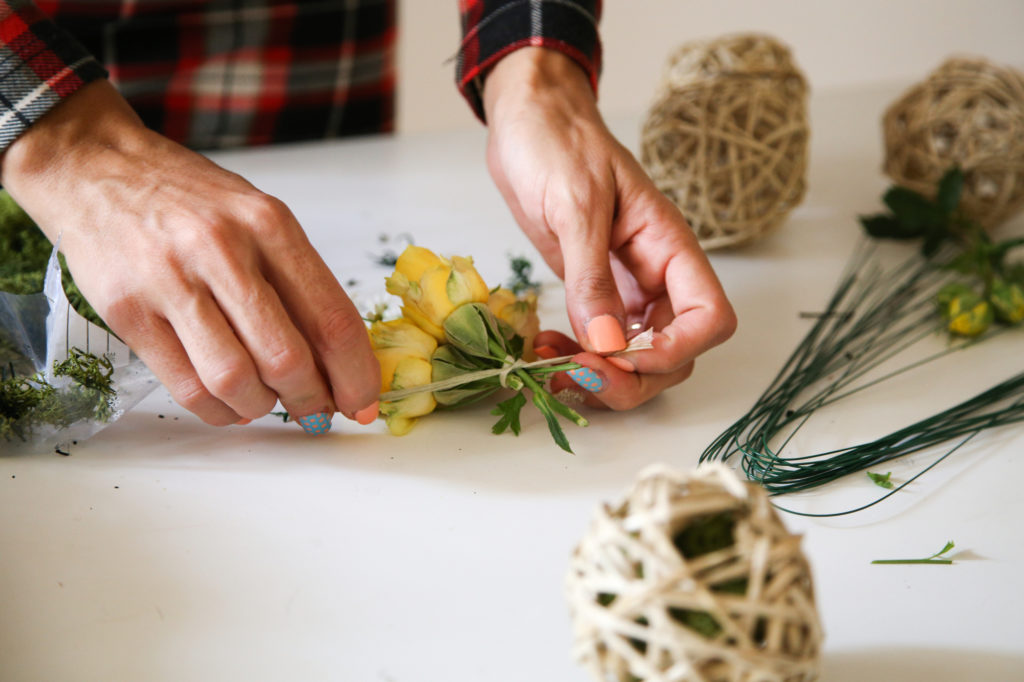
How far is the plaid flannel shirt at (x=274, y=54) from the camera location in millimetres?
984

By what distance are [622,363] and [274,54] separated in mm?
971

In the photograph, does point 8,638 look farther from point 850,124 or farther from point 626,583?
point 850,124

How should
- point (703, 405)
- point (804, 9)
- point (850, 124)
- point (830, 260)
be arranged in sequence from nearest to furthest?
point (703, 405), point (830, 260), point (850, 124), point (804, 9)

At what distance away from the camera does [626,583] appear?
42 centimetres

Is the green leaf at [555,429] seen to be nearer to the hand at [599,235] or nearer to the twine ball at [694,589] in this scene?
the hand at [599,235]

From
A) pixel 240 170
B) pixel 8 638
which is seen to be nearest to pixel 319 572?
pixel 8 638

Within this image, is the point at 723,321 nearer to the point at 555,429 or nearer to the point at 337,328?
the point at 555,429

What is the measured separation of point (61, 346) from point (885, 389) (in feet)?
2.60

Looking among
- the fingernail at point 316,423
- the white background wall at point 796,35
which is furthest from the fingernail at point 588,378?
the white background wall at point 796,35

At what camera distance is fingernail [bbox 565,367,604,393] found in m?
0.74

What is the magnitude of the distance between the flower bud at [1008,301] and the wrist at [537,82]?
516 millimetres

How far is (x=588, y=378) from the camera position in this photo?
29.4 inches

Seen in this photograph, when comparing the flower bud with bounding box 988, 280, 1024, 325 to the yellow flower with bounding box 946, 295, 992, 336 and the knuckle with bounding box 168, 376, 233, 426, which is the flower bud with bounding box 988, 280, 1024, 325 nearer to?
the yellow flower with bounding box 946, 295, 992, 336

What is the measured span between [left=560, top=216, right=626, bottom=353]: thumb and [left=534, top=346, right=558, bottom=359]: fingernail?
→ 54 millimetres
